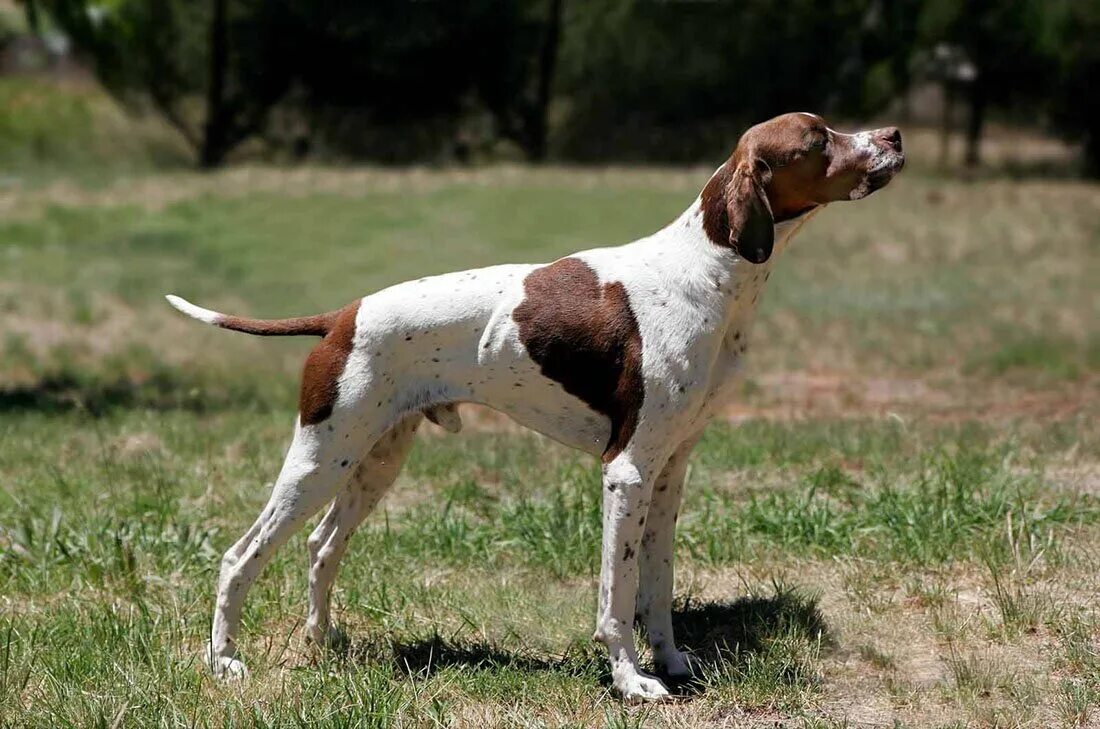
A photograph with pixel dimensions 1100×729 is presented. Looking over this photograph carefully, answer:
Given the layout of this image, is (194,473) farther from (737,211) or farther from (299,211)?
(299,211)

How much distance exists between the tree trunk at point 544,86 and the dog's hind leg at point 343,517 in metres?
25.4

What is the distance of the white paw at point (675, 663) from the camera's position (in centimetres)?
502

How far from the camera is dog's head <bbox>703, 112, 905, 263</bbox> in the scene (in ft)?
15.2

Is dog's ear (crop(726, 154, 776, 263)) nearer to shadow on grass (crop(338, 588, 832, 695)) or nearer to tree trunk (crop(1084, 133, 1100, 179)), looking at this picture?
shadow on grass (crop(338, 588, 832, 695))

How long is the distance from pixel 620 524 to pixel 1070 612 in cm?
178

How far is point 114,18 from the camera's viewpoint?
2745 cm

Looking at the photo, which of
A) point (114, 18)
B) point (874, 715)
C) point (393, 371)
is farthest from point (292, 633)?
point (114, 18)

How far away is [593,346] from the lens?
4762mm

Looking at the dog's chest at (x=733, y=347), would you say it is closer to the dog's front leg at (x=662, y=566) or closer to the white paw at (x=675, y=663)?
the dog's front leg at (x=662, y=566)

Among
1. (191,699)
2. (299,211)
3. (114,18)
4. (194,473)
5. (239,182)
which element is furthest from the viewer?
(114,18)

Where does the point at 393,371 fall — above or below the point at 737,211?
below

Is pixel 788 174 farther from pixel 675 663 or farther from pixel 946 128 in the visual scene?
pixel 946 128

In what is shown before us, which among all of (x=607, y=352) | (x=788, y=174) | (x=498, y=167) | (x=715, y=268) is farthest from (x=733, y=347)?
(x=498, y=167)

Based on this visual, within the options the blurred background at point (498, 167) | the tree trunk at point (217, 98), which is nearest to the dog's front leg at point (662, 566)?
the blurred background at point (498, 167)
